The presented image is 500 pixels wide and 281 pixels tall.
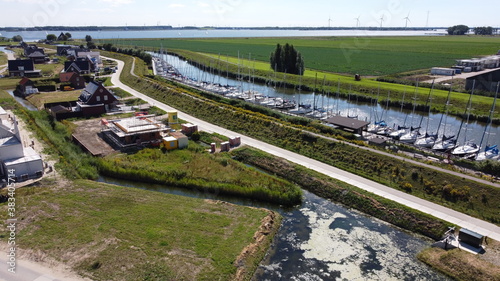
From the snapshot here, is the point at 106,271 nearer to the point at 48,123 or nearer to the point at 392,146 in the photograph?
the point at 392,146

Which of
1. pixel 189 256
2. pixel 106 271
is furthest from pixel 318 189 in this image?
pixel 106 271

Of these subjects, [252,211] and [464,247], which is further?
[252,211]

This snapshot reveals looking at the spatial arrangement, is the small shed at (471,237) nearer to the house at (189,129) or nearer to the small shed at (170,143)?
the small shed at (170,143)

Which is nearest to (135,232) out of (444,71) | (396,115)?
(396,115)

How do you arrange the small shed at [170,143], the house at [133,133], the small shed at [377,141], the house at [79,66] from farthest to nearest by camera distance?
the house at [79,66], the house at [133,133], the small shed at [170,143], the small shed at [377,141]

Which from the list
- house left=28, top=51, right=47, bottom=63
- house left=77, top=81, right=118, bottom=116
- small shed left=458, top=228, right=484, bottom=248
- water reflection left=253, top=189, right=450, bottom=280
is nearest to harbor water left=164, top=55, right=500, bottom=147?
small shed left=458, top=228, right=484, bottom=248

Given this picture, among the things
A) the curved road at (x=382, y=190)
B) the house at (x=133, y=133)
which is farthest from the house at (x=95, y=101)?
the curved road at (x=382, y=190)
